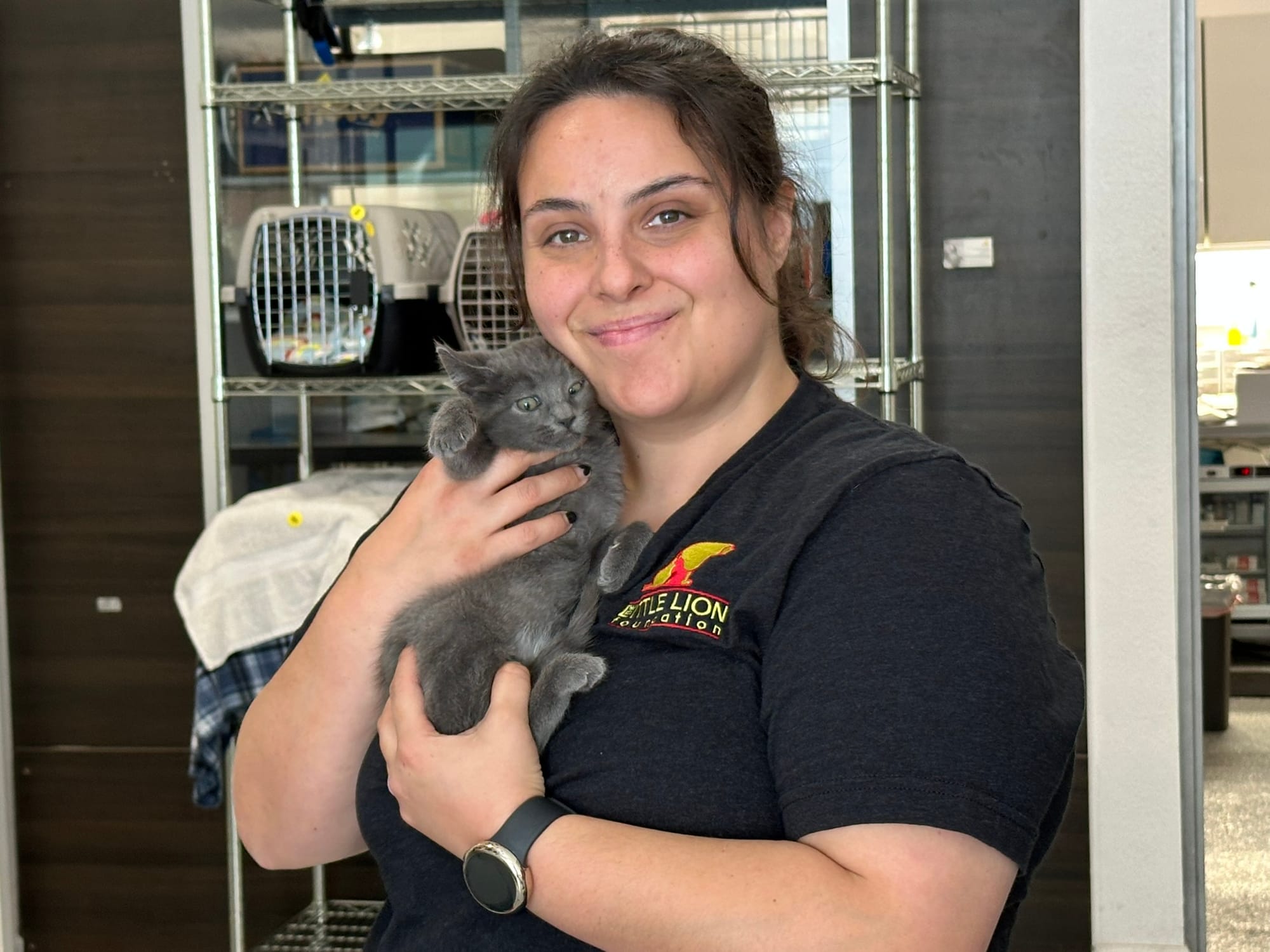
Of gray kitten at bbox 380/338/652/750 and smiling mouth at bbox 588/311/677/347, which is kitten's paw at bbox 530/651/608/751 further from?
smiling mouth at bbox 588/311/677/347

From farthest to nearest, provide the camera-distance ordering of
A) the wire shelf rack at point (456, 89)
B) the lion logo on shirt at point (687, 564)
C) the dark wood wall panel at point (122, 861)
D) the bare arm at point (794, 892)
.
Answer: the dark wood wall panel at point (122, 861) < the wire shelf rack at point (456, 89) < the lion logo on shirt at point (687, 564) < the bare arm at point (794, 892)

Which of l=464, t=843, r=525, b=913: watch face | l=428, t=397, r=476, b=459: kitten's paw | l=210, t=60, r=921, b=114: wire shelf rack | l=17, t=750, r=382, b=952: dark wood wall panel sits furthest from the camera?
l=17, t=750, r=382, b=952: dark wood wall panel

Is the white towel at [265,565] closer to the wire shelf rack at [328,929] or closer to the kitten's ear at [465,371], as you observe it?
the wire shelf rack at [328,929]

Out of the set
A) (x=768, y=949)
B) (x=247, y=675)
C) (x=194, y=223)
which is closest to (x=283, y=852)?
(x=768, y=949)

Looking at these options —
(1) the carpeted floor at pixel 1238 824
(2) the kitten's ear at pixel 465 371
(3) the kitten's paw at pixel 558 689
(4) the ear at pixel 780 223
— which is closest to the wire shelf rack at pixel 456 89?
(2) the kitten's ear at pixel 465 371

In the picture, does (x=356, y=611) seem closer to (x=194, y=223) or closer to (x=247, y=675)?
(x=247, y=675)

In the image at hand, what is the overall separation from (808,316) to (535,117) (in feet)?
1.15

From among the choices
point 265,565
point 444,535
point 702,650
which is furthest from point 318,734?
point 265,565

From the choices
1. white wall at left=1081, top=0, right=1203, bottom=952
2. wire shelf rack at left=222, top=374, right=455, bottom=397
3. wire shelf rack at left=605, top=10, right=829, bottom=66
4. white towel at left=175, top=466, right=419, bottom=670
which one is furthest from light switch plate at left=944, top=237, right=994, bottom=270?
white towel at left=175, top=466, right=419, bottom=670

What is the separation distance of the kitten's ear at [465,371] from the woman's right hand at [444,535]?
0.48 feet

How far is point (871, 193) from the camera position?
2.68 metres

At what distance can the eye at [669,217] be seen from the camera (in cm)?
115

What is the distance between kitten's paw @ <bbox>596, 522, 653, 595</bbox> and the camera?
1.21 metres

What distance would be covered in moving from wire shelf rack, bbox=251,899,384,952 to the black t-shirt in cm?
167
